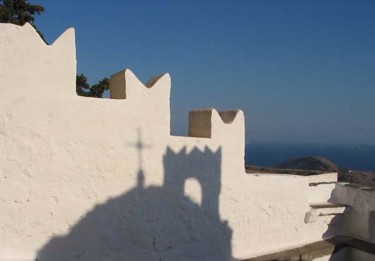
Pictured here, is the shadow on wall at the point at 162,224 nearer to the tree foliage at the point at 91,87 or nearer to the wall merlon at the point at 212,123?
the wall merlon at the point at 212,123

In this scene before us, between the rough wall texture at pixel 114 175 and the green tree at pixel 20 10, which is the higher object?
the green tree at pixel 20 10

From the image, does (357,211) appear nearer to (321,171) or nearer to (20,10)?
(321,171)

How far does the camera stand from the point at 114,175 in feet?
20.2

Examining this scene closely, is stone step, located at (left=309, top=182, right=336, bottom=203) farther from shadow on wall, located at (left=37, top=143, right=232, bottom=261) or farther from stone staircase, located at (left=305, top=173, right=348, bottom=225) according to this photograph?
shadow on wall, located at (left=37, top=143, right=232, bottom=261)

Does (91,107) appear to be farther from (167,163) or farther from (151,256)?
(151,256)

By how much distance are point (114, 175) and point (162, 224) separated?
130cm

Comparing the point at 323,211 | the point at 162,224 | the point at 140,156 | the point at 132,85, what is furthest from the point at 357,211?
the point at 132,85

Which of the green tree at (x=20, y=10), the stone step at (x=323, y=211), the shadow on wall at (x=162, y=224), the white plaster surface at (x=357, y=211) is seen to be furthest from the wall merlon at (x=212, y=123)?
the green tree at (x=20, y=10)

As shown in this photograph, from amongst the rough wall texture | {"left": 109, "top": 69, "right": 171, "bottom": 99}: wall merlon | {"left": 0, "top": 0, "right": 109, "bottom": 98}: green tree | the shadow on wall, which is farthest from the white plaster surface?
{"left": 0, "top": 0, "right": 109, "bottom": 98}: green tree

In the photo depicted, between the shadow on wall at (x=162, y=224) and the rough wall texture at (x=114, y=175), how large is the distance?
0.02 metres

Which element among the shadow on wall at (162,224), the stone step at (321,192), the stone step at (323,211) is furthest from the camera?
the stone step at (321,192)

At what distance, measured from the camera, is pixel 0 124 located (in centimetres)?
530

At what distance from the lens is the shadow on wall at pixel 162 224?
5.95 m

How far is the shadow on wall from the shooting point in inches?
234
